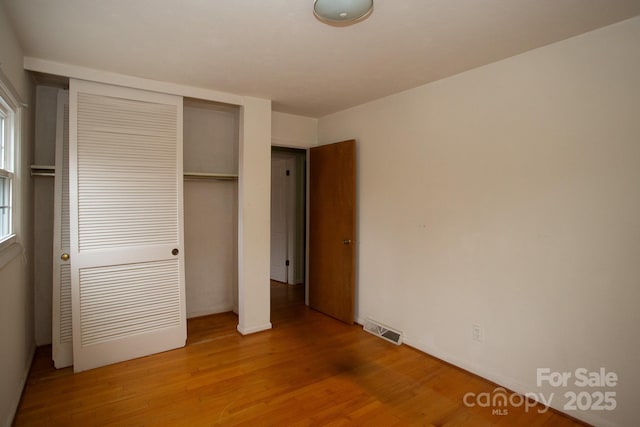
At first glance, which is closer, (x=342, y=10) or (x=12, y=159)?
(x=342, y=10)

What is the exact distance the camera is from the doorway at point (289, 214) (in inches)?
220

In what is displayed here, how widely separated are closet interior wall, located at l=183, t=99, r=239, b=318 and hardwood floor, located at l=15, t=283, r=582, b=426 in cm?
72

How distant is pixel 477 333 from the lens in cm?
265

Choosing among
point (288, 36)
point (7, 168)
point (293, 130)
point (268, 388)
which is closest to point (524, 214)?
point (288, 36)

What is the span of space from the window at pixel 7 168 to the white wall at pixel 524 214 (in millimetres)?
2969

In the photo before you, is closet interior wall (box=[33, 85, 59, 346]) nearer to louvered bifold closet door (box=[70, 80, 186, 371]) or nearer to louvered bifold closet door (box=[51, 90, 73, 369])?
louvered bifold closet door (box=[51, 90, 73, 369])

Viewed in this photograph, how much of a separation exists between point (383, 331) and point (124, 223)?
2.66 metres

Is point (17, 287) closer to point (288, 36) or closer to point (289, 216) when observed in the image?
point (288, 36)

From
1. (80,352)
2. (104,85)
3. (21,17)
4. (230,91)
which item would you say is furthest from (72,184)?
(230,91)

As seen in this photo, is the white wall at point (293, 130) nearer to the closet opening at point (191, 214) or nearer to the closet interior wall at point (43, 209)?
the closet opening at point (191, 214)

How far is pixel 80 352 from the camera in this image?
2.71 metres

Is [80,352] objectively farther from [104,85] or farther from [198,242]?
[104,85]

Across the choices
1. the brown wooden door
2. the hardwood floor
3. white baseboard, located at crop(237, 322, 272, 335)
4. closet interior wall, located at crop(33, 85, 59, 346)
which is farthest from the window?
the brown wooden door

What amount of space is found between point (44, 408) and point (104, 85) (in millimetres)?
2416
